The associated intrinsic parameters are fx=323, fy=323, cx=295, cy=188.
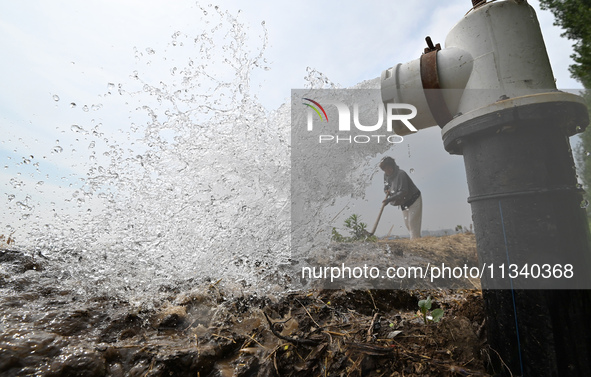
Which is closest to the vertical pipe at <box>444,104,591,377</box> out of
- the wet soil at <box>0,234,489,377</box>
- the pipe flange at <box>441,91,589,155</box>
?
the pipe flange at <box>441,91,589,155</box>

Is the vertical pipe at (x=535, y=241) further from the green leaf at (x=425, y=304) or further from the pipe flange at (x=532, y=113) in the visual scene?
the green leaf at (x=425, y=304)

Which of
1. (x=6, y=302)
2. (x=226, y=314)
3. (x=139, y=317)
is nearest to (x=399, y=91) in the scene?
(x=226, y=314)

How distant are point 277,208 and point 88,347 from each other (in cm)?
178

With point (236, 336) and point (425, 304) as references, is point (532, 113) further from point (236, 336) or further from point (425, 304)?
point (236, 336)

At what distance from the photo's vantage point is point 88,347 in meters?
1.50

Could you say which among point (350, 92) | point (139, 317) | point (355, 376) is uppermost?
point (350, 92)

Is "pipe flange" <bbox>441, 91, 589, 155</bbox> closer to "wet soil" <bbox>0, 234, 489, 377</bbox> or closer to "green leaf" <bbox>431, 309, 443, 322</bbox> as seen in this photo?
"green leaf" <bbox>431, 309, 443, 322</bbox>

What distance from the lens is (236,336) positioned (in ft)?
5.35

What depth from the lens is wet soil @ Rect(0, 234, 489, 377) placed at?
1.38 meters

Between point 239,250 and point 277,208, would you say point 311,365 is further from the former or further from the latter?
point 277,208

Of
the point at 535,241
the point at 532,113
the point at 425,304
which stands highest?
the point at 532,113

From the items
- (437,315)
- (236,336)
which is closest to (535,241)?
(437,315)

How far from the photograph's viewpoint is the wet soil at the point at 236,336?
1.38 metres

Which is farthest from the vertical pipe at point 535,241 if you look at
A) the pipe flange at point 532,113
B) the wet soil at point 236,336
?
the wet soil at point 236,336
